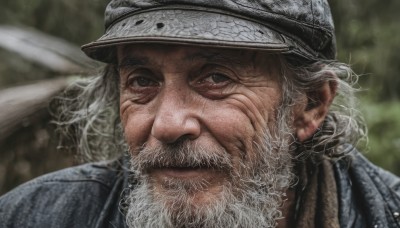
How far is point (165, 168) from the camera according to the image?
262 centimetres

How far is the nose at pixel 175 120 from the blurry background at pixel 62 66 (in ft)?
3.13

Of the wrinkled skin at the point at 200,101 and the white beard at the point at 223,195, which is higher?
the wrinkled skin at the point at 200,101

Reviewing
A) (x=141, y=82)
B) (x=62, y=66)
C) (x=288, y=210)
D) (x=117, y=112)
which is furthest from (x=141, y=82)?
(x=62, y=66)

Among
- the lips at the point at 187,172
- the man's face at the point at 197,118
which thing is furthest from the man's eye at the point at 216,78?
the lips at the point at 187,172

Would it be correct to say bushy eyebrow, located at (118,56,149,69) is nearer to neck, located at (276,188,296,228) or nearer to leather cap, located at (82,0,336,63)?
leather cap, located at (82,0,336,63)

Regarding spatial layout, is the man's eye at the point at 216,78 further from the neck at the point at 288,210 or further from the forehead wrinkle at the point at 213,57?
the neck at the point at 288,210

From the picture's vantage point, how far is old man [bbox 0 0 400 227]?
2557 millimetres

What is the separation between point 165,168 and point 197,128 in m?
0.24

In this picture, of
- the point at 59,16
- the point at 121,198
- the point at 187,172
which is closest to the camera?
the point at 187,172

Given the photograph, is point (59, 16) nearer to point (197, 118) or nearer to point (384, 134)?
point (384, 134)

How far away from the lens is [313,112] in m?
3.11

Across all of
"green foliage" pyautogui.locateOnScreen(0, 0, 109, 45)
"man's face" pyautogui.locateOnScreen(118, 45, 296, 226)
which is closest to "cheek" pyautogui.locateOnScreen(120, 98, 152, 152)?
"man's face" pyautogui.locateOnScreen(118, 45, 296, 226)

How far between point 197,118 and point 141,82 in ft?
1.25

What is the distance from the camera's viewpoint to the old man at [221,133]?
256 cm
